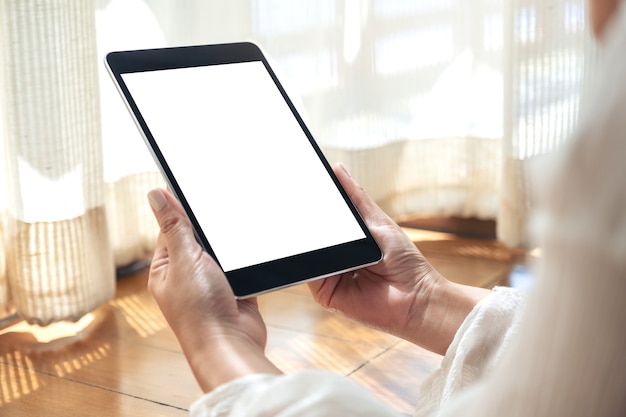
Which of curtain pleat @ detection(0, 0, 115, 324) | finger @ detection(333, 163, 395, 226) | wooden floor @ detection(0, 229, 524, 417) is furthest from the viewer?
curtain pleat @ detection(0, 0, 115, 324)

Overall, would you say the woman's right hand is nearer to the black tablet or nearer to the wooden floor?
the black tablet

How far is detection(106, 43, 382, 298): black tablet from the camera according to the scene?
2.30ft

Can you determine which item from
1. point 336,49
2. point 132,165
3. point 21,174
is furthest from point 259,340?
point 336,49

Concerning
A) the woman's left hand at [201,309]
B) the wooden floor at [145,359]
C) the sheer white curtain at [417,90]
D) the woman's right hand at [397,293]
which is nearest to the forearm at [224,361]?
the woman's left hand at [201,309]

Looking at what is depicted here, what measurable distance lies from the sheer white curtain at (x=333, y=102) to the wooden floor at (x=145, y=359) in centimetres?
6

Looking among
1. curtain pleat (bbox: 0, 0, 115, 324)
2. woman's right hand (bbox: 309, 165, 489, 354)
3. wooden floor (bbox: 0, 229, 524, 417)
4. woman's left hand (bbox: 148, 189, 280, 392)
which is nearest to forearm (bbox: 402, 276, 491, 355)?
woman's right hand (bbox: 309, 165, 489, 354)

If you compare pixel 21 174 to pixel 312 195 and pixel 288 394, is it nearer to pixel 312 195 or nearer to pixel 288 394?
pixel 312 195

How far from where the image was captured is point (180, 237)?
652 mm

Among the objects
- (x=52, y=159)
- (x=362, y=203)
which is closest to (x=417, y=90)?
(x=52, y=159)

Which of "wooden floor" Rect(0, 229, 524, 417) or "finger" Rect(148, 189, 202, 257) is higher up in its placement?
"finger" Rect(148, 189, 202, 257)

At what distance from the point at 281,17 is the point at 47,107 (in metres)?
0.57

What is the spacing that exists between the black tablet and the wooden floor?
36 centimetres

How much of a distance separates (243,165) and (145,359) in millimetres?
550

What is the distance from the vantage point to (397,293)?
776 millimetres
